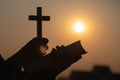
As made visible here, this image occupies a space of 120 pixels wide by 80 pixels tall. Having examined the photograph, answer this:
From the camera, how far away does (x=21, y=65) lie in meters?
12.6

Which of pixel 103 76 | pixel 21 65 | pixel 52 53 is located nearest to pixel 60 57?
pixel 52 53

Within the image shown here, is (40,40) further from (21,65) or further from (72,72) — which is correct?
(72,72)

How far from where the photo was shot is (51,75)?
12633mm

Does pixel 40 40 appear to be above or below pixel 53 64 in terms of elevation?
above

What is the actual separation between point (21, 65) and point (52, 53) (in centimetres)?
136

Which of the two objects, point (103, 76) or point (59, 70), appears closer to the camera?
point (59, 70)

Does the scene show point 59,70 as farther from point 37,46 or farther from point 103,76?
point 103,76

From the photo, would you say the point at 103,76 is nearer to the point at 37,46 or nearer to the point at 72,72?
the point at 72,72

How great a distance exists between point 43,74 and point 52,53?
2.97 feet

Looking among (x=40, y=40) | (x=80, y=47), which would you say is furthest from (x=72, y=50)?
(x=40, y=40)

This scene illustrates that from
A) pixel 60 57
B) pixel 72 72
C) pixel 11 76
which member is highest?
pixel 60 57

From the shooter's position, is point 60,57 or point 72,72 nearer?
point 60,57

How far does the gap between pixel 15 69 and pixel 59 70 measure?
1728 millimetres

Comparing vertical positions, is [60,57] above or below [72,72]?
above
